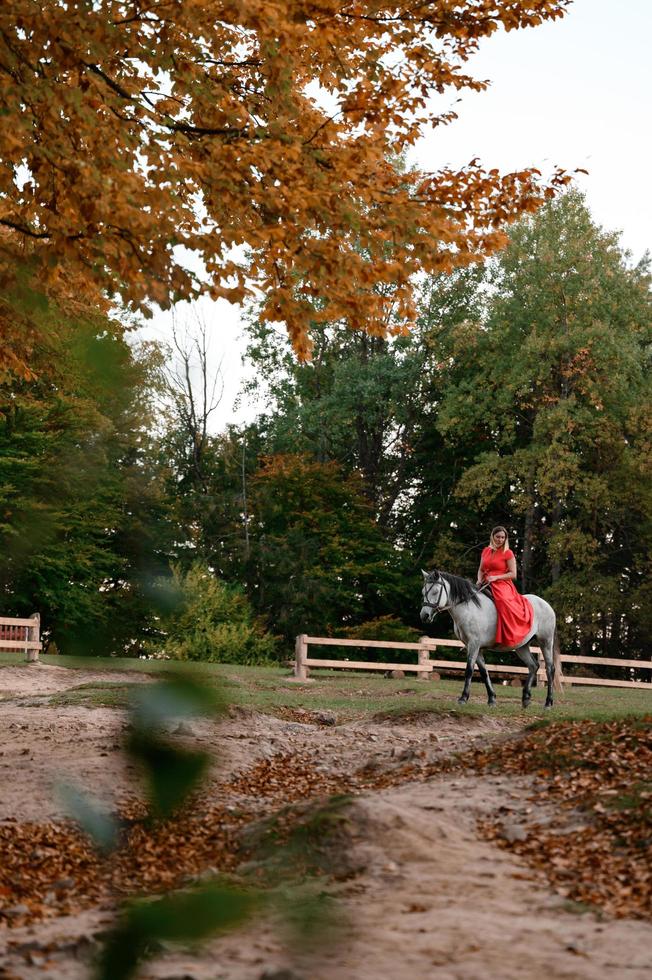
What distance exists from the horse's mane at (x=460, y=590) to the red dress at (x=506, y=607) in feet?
1.13

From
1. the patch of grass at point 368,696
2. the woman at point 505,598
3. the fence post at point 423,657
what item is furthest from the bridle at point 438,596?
the fence post at point 423,657

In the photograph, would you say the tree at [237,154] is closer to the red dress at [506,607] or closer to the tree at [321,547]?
the red dress at [506,607]

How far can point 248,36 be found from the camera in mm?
10336

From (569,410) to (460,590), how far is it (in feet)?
63.4

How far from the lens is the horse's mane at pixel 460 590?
529 inches

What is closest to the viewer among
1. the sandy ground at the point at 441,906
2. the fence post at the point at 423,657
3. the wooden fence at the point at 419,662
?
the sandy ground at the point at 441,906

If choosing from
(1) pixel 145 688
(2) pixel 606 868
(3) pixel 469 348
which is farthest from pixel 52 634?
(3) pixel 469 348

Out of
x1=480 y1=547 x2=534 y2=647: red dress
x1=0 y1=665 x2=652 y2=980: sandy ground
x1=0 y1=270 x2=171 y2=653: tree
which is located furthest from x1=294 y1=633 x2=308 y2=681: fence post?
x1=0 y1=270 x2=171 y2=653: tree

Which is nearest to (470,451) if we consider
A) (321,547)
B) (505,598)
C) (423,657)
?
(321,547)

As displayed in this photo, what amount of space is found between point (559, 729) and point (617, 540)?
25.9m

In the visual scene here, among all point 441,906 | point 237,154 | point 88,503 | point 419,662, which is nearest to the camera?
point 88,503

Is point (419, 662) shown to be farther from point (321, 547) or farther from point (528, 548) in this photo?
point (528, 548)

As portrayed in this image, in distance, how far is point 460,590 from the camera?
13.4 metres

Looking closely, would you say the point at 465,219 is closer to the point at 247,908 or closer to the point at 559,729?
the point at 559,729
